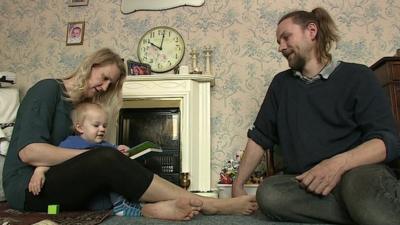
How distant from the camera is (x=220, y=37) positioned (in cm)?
255

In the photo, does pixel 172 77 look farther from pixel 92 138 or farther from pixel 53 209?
pixel 53 209

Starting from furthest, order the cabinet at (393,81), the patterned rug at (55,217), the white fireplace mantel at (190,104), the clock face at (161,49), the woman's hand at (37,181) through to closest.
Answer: the clock face at (161,49) < the white fireplace mantel at (190,104) < the cabinet at (393,81) < the woman's hand at (37,181) < the patterned rug at (55,217)

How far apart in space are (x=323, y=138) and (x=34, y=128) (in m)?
1.09

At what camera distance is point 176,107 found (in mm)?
2355

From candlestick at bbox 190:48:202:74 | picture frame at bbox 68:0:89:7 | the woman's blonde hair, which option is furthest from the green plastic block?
picture frame at bbox 68:0:89:7

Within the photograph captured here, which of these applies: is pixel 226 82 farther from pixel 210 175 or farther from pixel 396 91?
pixel 396 91

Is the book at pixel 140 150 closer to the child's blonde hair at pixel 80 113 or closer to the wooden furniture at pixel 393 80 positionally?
the child's blonde hair at pixel 80 113

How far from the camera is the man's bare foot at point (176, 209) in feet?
3.96

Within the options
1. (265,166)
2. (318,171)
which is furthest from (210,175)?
(318,171)

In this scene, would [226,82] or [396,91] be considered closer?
[396,91]

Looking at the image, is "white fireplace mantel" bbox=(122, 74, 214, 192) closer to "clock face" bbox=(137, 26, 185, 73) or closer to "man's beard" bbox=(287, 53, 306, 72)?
"clock face" bbox=(137, 26, 185, 73)

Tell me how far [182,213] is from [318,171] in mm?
475

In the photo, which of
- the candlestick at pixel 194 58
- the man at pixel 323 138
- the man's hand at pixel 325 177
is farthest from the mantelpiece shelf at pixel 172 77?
the man's hand at pixel 325 177

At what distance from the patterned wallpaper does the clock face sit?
57 mm
